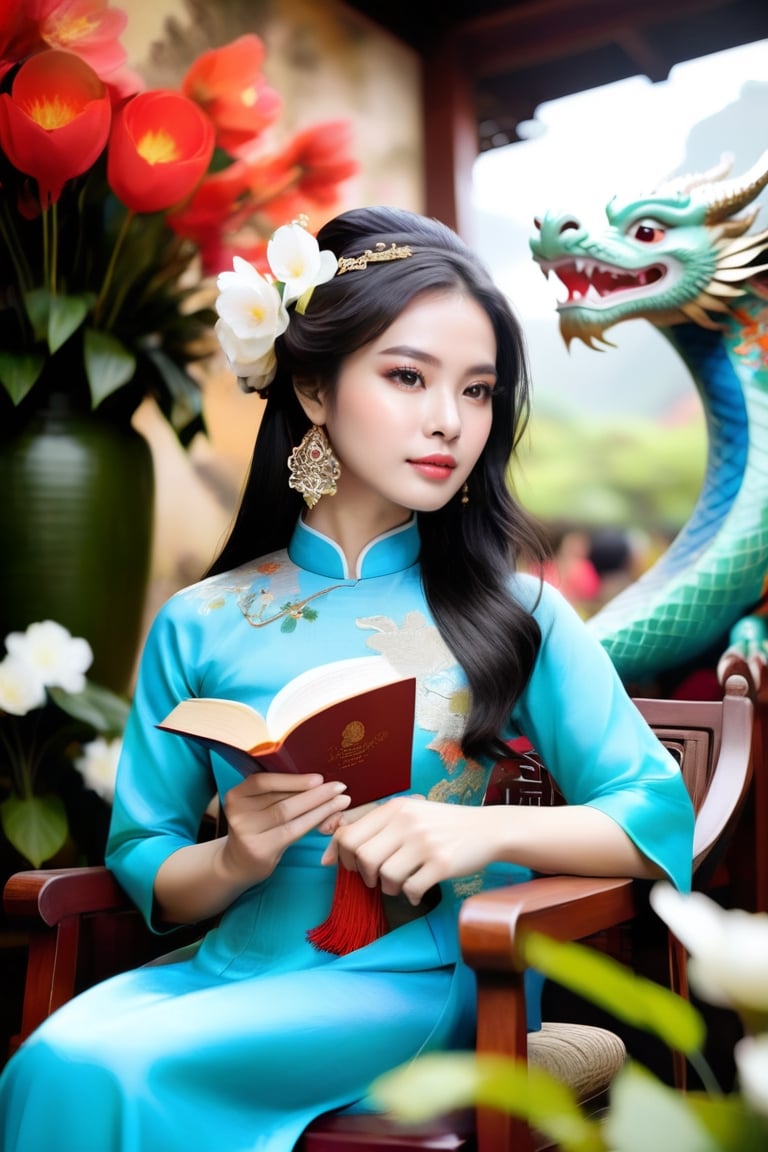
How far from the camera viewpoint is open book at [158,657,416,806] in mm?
1162

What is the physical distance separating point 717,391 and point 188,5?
1383 mm

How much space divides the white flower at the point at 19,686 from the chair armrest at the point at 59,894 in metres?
0.55

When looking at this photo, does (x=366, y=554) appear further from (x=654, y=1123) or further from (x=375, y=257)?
(x=654, y=1123)

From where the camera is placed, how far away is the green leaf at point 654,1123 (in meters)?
0.51

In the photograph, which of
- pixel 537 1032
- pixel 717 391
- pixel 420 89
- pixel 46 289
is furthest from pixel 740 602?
pixel 420 89

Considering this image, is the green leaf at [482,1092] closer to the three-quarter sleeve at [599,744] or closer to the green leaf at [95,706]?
the three-quarter sleeve at [599,744]

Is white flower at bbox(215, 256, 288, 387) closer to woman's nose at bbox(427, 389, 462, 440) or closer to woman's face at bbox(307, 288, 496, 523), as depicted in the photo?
woman's face at bbox(307, 288, 496, 523)

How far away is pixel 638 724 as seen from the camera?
58.6 inches

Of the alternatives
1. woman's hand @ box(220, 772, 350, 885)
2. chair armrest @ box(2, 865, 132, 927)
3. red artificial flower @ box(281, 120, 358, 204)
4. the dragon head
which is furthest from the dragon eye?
chair armrest @ box(2, 865, 132, 927)

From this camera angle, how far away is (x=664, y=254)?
2.14 metres

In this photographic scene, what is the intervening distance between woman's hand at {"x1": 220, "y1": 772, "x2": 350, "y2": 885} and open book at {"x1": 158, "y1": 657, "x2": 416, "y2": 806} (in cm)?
2

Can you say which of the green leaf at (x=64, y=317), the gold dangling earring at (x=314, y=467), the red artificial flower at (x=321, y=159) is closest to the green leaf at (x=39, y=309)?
the green leaf at (x=64, y=317)

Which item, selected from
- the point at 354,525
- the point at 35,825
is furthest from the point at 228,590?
the point at 35,825

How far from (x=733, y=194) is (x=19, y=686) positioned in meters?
1.42
